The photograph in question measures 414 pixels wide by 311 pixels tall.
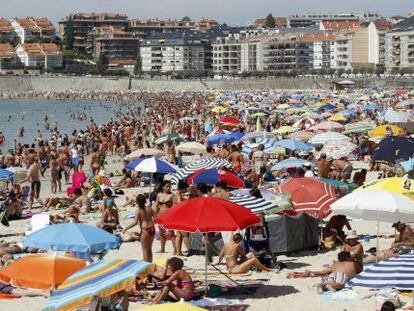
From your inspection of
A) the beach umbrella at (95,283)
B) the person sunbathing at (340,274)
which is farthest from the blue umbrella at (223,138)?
the beach umbrella at (95,283)

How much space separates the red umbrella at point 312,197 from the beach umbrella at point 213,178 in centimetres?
220

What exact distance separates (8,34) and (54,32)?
28.4ft

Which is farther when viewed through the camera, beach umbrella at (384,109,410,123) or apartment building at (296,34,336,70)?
Result: apartment building at (296,34,336,70)

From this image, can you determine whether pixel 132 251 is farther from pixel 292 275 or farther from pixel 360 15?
pixel 360 15

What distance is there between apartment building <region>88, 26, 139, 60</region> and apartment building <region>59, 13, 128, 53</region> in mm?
3074

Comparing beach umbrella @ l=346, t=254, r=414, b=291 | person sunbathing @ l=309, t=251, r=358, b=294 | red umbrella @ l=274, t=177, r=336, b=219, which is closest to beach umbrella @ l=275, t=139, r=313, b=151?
red umbrella @ l=274, t=177, r=336, b=219

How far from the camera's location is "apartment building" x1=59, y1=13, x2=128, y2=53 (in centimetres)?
17500

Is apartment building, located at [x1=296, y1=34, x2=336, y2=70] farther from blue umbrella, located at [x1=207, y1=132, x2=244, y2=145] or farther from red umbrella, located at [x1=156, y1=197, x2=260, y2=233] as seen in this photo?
red umbrella, located at [x1=156, y1=197, x2=260, y2=233]

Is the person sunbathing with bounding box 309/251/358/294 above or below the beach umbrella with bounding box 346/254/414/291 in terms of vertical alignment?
below

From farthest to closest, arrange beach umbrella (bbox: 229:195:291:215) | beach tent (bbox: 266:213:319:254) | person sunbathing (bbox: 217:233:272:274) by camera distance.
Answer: beach tent (bbox: 266:213:319:254) < person sunbathing (bbox: 217:233:272:274) < beach umbrella (bbox: 229:195:291:215)

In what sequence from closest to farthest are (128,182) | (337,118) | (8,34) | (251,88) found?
(128,182), (337,118), (251,88), (8,34)

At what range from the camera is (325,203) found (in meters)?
12.5

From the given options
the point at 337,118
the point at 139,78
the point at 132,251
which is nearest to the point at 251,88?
the point at 139,78

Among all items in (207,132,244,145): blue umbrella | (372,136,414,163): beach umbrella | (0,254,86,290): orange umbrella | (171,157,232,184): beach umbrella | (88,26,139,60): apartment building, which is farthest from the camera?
(88,26,139,60): apartment building
